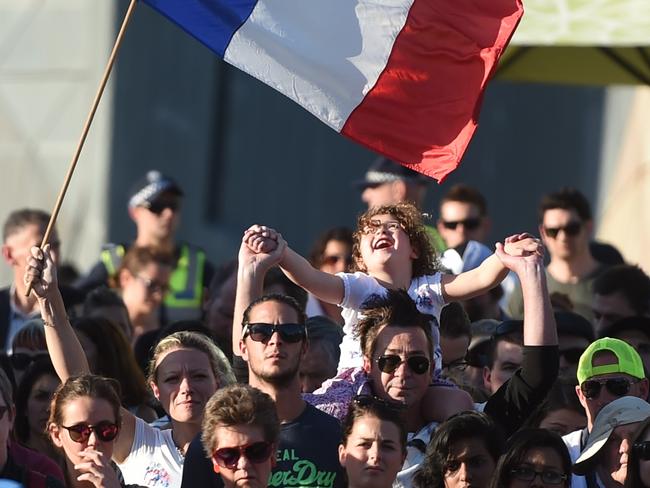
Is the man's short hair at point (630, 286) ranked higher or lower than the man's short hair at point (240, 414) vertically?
higher

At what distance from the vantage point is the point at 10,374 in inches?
353

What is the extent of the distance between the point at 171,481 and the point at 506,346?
1834 millimetres

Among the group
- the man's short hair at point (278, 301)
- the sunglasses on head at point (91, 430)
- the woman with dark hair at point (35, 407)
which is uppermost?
the man's short hair at point (278, 301)

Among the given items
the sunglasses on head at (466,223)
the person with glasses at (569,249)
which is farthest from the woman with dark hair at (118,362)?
the sunglasses on head at (466,223)

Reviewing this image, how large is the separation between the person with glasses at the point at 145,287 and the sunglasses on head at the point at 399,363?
3.27 m

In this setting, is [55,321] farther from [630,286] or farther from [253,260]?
[630,286]

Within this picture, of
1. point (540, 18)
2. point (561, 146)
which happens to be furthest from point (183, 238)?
point (540, 18)

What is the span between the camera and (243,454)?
22.3 ft

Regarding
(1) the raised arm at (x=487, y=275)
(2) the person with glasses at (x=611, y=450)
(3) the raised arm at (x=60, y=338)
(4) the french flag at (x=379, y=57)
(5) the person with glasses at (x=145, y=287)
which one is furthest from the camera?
(5) the person with glasses at (x=145, y=287)

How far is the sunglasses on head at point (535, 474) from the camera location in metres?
7.21

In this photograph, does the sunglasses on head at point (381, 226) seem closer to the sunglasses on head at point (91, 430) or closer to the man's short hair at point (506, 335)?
the man's short hair at point (506, 335)

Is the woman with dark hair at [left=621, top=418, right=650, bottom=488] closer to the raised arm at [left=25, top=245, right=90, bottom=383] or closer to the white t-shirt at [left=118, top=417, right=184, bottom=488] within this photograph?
the white t-shirt at [left=118, top=417, right=184, bottom=488]

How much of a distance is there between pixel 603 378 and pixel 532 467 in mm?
842

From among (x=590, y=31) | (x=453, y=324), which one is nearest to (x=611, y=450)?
(x=453, y=324)
